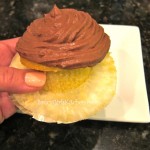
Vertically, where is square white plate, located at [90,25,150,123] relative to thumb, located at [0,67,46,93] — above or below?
below

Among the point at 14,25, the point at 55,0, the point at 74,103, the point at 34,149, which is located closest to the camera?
the point at 74,103

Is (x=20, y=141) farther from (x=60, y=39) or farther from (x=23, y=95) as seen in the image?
(x=60, y=39)

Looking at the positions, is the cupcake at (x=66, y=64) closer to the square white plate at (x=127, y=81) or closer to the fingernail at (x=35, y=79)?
the fingernail at (x=35, y=79)

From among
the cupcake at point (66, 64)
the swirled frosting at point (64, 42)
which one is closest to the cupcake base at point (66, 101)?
the cupcake at point (66, 64)

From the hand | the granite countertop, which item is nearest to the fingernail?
the hand

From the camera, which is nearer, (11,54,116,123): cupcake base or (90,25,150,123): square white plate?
(11,54,116,123): cupcake base

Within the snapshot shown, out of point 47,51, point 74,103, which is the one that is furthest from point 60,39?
point 74,103

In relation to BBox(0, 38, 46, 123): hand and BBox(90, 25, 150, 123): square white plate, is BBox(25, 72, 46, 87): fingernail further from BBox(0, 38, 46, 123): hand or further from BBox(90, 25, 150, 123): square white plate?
BBox(90, 25, 150, 123): square white plate

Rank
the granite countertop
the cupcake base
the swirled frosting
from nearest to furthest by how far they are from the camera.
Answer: the swirled frosting, the cupcake base, the granite countertop
